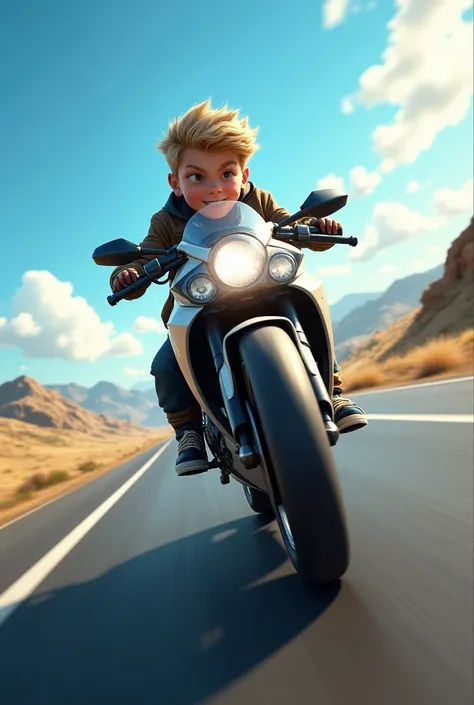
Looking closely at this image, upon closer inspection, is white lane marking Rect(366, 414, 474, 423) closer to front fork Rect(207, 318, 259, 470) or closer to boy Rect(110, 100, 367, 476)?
boy Rect(110, 100, 367, 476)

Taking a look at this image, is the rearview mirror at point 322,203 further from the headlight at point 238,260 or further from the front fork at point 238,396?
the front fork at point 238,396

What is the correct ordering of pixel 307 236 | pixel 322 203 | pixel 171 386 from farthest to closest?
pixel 171 386
pixel 307 236
pixel 322 203

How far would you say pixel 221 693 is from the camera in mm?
1391

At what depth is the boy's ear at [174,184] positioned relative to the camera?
2.97m

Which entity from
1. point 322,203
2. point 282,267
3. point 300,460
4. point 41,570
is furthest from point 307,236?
point 41,570

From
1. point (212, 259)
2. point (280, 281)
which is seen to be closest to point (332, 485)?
point (280, 281)

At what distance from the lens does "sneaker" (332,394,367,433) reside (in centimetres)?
236

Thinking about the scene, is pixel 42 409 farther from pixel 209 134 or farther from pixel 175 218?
pixel 209 134

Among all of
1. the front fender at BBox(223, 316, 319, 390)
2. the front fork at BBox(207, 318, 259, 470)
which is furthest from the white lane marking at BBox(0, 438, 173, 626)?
the front fender at BBox(223, 316, 319, 390)

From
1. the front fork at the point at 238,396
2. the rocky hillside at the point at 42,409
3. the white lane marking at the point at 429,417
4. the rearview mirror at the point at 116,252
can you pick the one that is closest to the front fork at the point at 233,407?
the front fork at the point at 238,396

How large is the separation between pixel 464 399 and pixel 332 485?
5218mm

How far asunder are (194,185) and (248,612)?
2.16m

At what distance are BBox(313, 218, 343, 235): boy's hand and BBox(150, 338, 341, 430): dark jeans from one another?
41.5 inches

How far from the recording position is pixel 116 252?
90.1 inches
